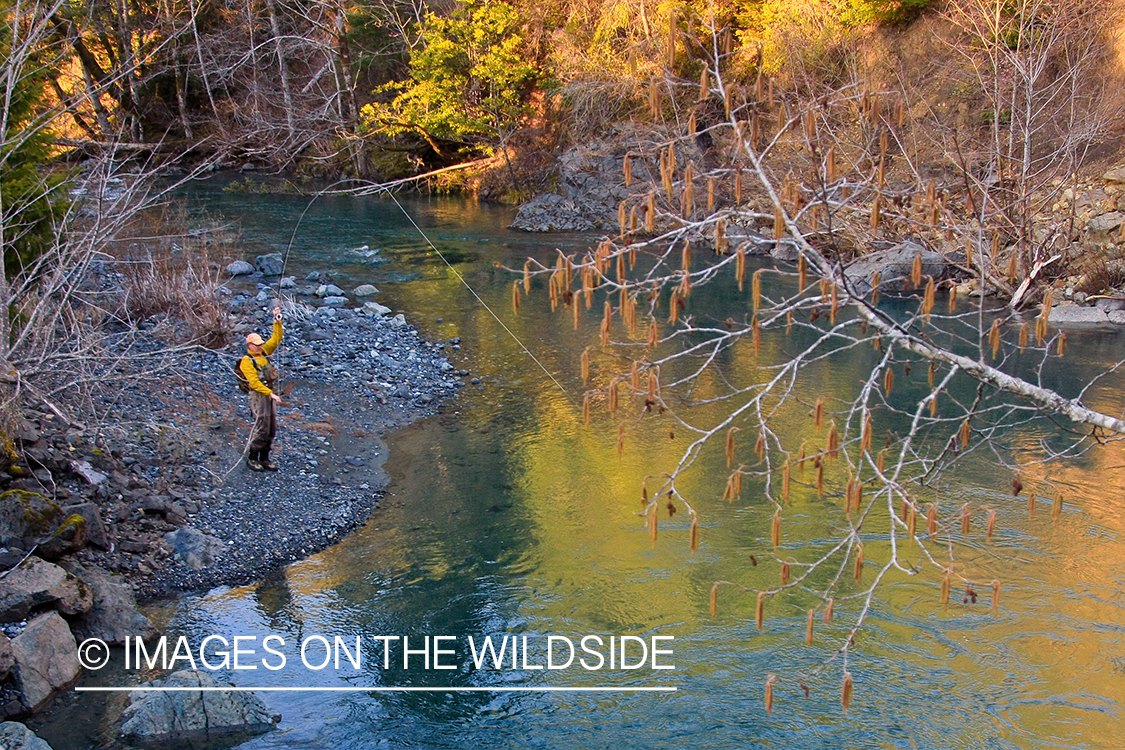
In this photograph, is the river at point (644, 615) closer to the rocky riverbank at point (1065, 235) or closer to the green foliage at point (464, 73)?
the rocky riverbank at point (1065, 235)

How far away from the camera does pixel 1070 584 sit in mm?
7609

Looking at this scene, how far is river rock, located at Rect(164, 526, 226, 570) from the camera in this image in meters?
7.70

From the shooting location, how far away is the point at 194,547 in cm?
777

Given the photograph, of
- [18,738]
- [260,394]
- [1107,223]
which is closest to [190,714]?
[18,738]

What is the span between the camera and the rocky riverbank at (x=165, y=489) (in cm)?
642

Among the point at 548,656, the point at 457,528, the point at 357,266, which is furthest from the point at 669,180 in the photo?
the point at 357,266

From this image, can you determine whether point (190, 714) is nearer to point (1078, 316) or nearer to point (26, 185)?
point (26, 185)

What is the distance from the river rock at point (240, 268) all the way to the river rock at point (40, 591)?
1116cm

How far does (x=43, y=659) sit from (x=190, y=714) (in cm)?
116

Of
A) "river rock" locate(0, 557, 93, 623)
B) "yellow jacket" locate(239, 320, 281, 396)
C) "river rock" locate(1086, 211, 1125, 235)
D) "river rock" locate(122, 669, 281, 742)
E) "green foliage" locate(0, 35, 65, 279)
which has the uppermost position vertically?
"green foliage" locate(0, 35, 65, 279)

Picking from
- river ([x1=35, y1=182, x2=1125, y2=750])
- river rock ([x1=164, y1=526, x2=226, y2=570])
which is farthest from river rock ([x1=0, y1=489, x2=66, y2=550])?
river ([x1=35, y1=182, x2=1125, y2=750])

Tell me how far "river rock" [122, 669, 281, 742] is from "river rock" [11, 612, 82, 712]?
615 millimetres

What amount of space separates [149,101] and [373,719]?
30.9 metres

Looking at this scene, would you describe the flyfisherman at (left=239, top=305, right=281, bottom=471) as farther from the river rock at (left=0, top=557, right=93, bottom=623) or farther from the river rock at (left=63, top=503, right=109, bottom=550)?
the river rock at (left=0, top=557, right=93, bottom=623)
